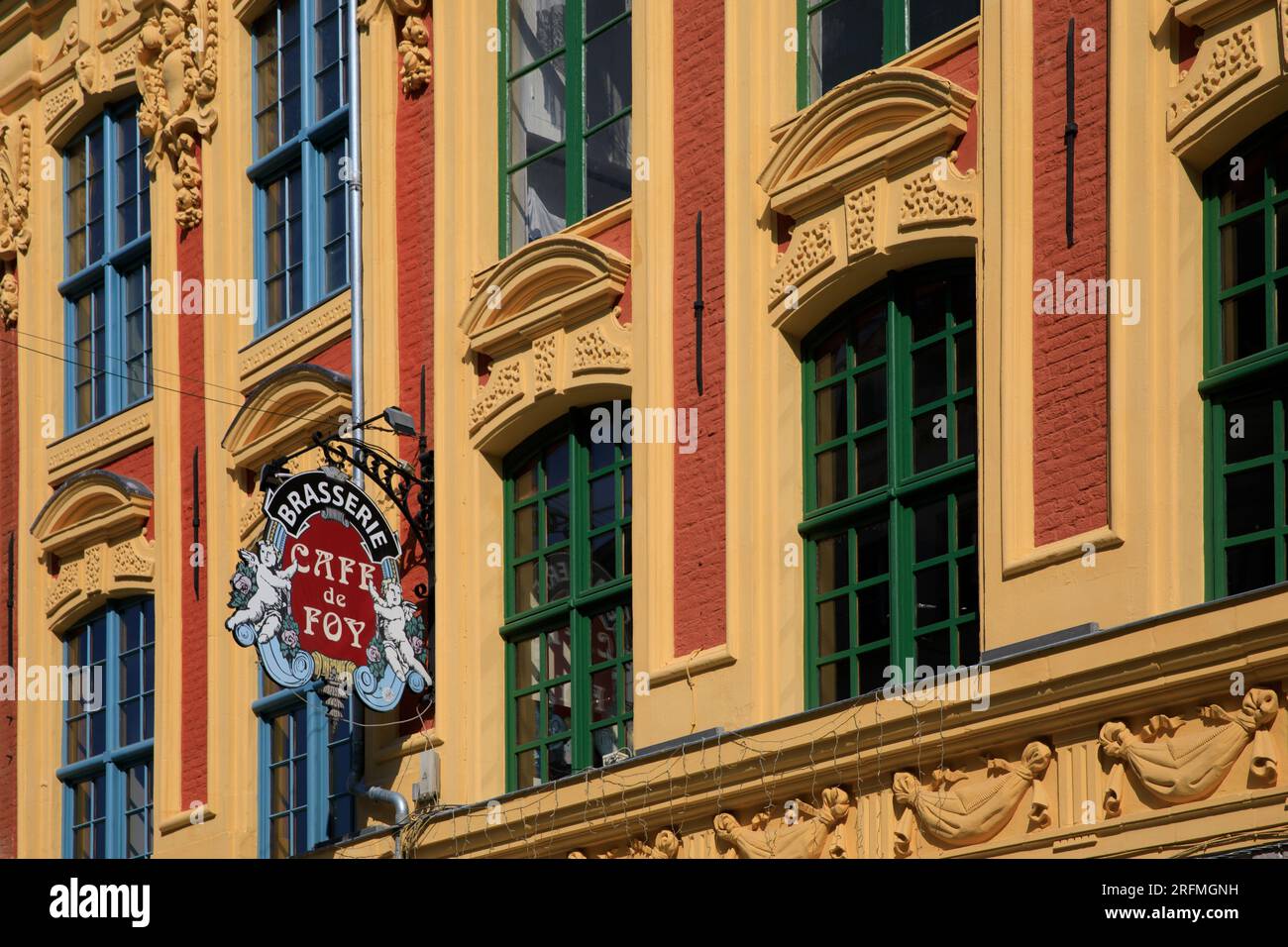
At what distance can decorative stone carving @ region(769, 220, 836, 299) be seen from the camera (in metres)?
16.5

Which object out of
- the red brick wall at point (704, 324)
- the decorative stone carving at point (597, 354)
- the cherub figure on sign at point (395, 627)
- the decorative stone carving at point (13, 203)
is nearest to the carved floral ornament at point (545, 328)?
the decorative stone carving at point (597, 354)

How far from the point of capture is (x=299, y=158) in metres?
22.0

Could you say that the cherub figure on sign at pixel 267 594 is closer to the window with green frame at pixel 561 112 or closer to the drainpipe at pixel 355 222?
the drainpipe at pixel 355 222

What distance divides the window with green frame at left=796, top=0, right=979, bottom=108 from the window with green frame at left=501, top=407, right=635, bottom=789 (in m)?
2.86

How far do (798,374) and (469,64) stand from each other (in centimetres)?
461

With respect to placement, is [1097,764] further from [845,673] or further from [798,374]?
[798,374]

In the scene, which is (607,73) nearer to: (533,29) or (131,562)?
(533,29)

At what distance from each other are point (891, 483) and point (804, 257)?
5.49ft

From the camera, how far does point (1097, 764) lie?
13.8 m

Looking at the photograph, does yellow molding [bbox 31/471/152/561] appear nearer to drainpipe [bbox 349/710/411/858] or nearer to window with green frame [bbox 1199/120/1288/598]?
drainpipe [bbox 349/710/411/858]

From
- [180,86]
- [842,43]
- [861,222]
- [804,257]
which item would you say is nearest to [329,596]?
[804,257]

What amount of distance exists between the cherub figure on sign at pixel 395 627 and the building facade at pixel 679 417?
1.37ft

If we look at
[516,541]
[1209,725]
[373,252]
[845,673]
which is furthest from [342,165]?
[1209,725]

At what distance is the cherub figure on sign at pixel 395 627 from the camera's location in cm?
1892
